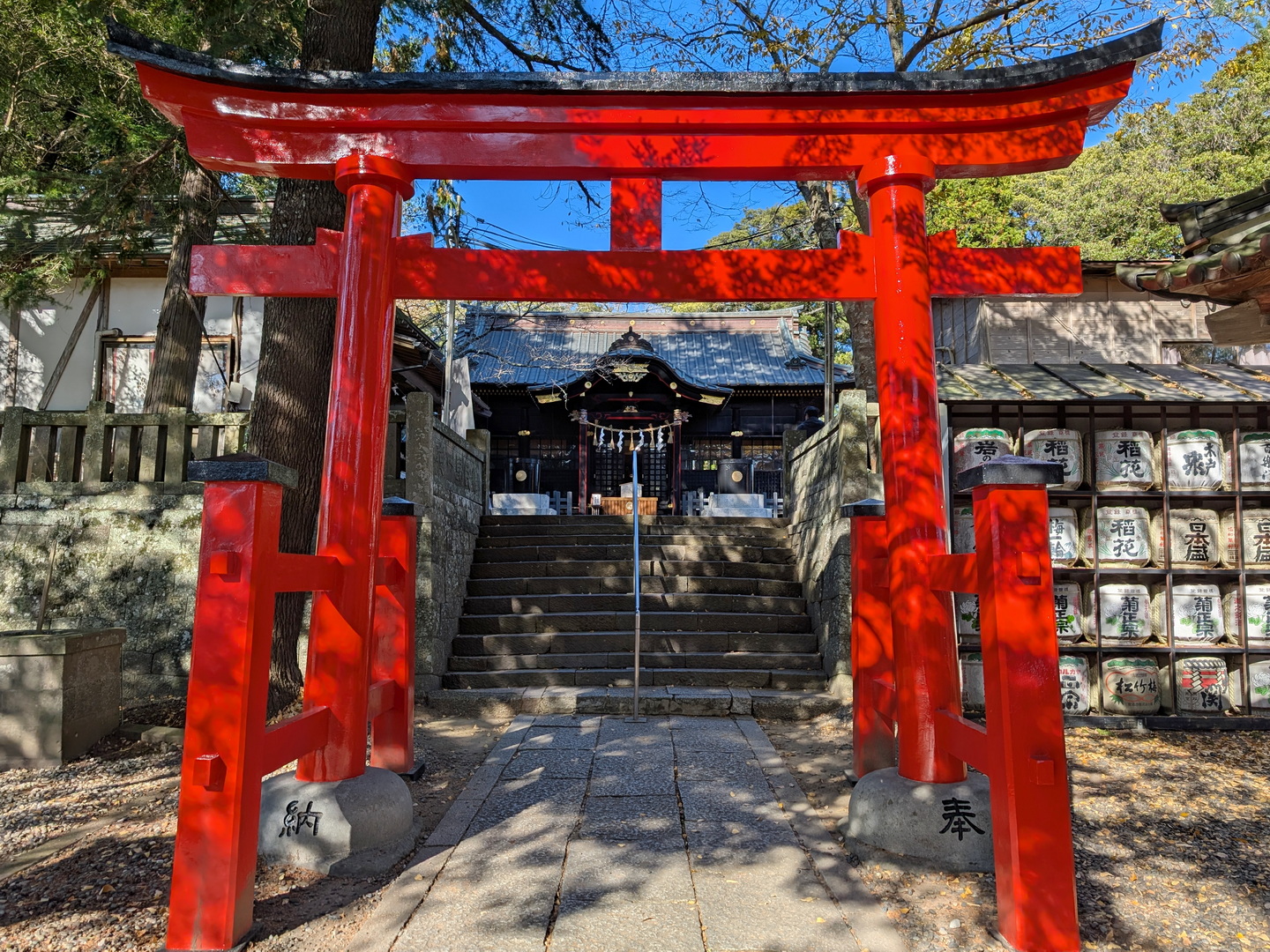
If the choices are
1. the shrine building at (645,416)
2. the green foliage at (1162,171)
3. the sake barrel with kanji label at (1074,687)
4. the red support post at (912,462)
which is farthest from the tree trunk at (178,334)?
the green foliage at (1162,171)

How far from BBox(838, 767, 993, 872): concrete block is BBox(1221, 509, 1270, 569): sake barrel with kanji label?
13.1 ft

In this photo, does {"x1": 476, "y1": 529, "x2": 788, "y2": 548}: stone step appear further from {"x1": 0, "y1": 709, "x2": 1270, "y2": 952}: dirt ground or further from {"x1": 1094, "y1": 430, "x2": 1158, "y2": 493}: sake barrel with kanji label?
{"x1": 0, "y1": 709, "x2": 1270, "y2": 952}: dirt ground

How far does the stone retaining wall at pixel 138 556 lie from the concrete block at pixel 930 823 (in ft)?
14.4

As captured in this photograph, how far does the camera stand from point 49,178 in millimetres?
7070

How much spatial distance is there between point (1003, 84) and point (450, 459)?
5.78m

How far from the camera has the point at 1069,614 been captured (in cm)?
594

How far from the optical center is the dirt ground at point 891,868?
281cm

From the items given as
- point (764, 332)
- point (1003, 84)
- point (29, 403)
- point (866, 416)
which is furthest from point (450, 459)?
point (764, 332)

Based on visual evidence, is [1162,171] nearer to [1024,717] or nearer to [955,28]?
[955,28]

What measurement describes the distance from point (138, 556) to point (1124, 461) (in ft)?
28.1

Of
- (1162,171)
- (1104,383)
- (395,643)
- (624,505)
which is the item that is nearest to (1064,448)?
(1104,383)

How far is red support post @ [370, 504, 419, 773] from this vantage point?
4.36m

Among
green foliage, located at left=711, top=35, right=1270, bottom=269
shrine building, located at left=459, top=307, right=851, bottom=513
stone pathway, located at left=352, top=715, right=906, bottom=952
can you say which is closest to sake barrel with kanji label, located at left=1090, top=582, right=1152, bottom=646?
stone pathway, located at left=352, top=715, right=906, bottom=952

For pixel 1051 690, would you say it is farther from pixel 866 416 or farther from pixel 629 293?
pixel 866 416
